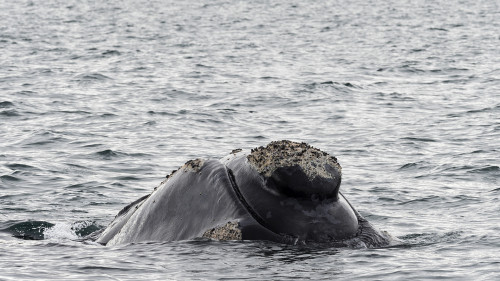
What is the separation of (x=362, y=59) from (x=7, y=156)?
2333 centimetres

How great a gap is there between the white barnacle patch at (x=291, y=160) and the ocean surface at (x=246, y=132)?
689 mm

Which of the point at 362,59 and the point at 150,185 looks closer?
the point at 150,185

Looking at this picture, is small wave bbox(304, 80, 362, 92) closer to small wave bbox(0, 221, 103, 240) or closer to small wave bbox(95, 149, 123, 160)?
small wave bbox(95, 149, 123, 160)

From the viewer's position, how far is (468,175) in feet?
58.1

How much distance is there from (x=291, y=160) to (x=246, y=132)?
1387cm

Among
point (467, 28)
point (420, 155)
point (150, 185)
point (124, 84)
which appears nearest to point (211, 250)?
point (150, 185)

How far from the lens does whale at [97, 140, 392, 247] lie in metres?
8.88

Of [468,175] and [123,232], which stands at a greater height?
[123,232]

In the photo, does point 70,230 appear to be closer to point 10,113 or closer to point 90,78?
point 10,113

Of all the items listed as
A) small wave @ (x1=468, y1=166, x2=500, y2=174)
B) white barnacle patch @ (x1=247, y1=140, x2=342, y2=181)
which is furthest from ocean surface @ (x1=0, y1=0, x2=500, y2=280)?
white barnacle patch @ (x1=247, y1=140, x2=342, y2=181)

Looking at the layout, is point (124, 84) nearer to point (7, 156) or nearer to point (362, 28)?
point (7, 156)

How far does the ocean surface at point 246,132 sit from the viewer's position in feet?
30.5

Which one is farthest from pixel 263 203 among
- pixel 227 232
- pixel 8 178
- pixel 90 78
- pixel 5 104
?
pixel 90 78

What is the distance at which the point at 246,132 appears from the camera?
74.8ft
